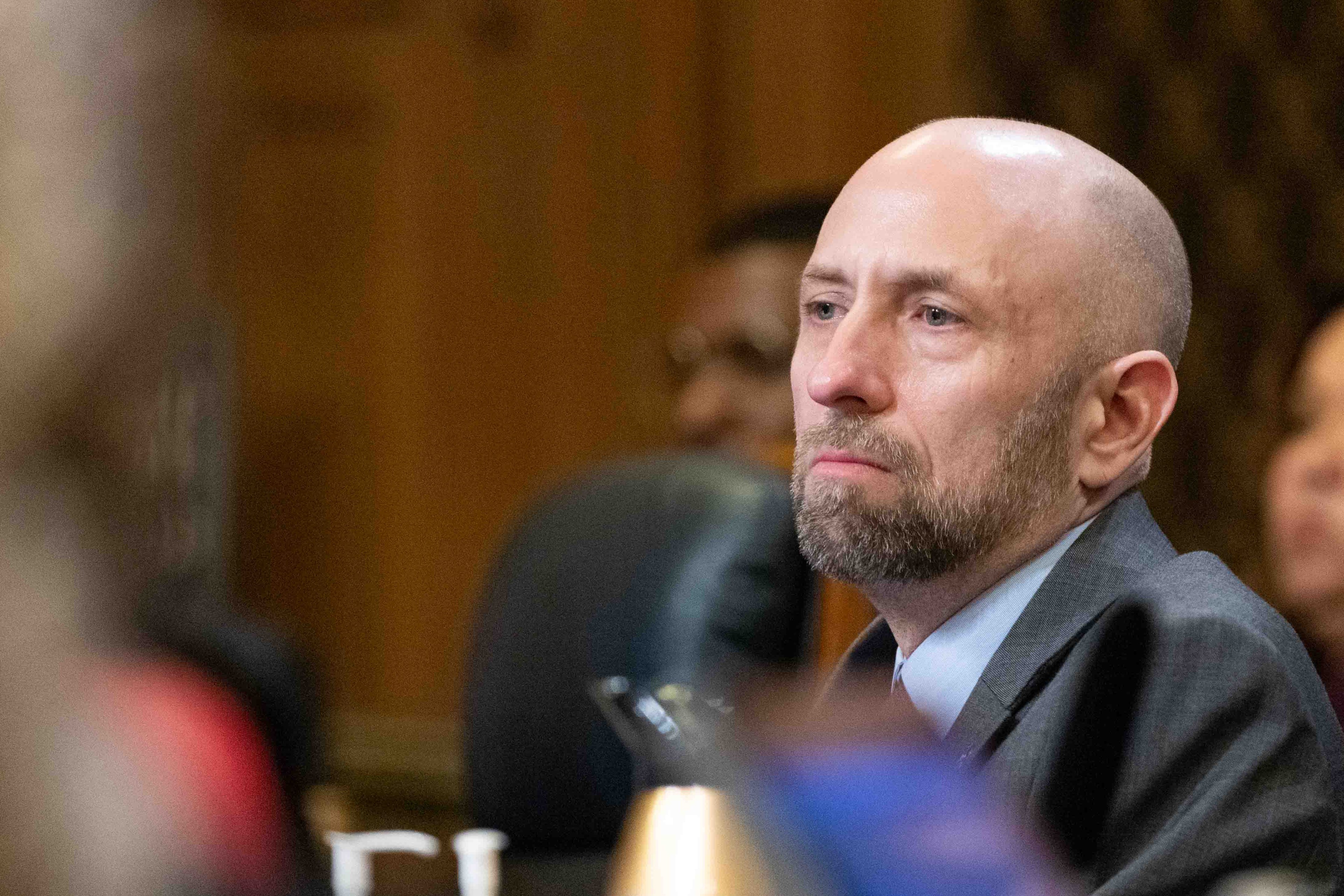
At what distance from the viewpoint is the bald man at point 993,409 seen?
865mm

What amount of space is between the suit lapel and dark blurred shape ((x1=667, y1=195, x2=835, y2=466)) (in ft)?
4.55

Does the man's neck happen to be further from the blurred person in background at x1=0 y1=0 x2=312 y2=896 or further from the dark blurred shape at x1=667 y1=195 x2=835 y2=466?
the dark blurred shape at x1=667 y1=195 x2=835 y2=466

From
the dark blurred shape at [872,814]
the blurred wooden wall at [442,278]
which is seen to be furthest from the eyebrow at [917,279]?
the blurred wooden wall at [442,278]

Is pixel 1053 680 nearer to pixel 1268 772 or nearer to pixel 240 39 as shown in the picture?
pixel 1268 772

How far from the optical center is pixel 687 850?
0.53 metres

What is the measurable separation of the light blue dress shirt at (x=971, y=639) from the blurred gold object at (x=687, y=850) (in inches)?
11.8

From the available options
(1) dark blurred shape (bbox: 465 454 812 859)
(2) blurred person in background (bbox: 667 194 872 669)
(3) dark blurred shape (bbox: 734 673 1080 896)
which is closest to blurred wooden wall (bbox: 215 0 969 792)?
(2) blurred person in background (bbox: 667 194 872 669)

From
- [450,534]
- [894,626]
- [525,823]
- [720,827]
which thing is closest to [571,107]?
[450,534]

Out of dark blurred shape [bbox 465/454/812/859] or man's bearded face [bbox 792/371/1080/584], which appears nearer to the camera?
man's bearded face [bbox 792/371/1080/584]

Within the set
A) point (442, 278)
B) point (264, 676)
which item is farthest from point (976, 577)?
point (442, 278)

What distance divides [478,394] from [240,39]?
2.47 m

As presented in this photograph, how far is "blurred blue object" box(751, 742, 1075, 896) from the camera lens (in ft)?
1.44

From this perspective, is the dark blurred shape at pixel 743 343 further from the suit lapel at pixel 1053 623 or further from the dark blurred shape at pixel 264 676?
the suit lapel at pixel 1053 623

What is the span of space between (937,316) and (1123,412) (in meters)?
0.13
